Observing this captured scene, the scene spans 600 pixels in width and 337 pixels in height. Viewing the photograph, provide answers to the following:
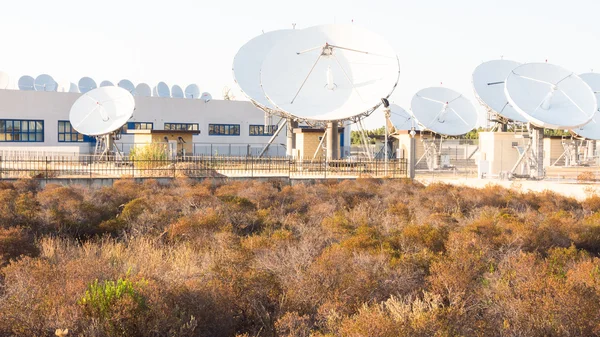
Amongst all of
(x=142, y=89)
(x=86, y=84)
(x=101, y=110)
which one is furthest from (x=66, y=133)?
(x=142, y=89)

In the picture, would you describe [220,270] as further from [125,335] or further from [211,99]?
[211,99]

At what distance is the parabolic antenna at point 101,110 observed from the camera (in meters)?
42.3

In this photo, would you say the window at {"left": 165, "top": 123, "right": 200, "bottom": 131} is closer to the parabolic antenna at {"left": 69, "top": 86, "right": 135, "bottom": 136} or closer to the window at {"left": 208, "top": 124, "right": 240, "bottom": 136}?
the window at {"left": 208, "top": 124, "right": 240, "bottom": 136}

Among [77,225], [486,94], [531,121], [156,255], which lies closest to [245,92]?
[486,94]

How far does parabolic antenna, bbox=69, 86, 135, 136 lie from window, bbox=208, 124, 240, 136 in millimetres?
16123

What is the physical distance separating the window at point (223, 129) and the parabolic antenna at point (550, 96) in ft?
104

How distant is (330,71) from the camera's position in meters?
35.2

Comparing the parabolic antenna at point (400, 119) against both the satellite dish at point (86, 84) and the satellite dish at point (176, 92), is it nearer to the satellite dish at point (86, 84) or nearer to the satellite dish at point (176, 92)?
the satellite dish at point (176, 92)

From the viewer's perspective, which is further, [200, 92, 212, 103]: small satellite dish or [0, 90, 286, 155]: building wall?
[200, 92, 212, 103]: small satellite dish

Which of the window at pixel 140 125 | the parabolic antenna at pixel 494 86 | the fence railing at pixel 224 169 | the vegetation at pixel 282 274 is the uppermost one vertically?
the parabolic antenna at pixel 494 86

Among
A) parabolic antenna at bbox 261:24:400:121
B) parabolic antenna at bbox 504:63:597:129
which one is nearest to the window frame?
parabolic antenna at bbox 261:24:400:121

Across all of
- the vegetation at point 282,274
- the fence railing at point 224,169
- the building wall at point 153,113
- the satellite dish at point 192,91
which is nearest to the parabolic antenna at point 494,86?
the fence railing at point 224,169

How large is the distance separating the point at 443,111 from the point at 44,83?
117 ft

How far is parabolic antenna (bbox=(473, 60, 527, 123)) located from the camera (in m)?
37.8
